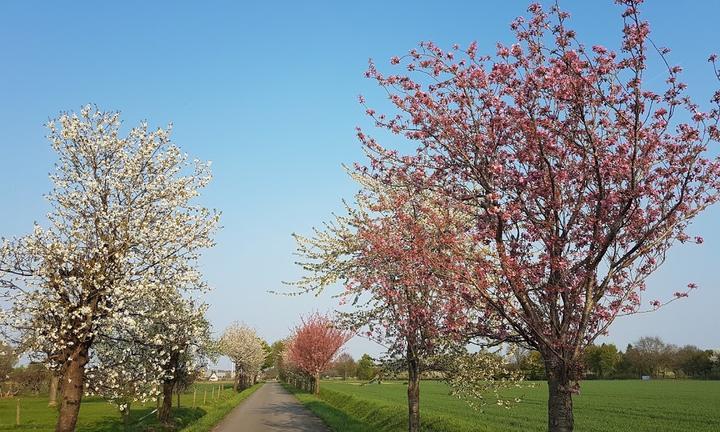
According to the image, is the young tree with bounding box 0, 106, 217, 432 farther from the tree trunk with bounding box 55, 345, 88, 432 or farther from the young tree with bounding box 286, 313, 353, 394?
the young tree with bounding box 286, 313, 353, 394

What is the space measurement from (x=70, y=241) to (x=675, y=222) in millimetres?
13476

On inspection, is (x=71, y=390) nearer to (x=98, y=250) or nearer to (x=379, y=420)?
(x=98, y=250)

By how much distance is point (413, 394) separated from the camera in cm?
1748

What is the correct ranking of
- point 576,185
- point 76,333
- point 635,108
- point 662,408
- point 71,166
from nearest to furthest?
point 635,108
point 576,185
point 76,333
point 71,166
point 662,408

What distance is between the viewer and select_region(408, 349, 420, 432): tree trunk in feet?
56.2

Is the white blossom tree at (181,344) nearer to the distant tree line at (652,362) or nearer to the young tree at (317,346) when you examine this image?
the young tree at (317,346)

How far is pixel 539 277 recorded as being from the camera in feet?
25.2

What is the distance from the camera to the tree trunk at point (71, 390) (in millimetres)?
13828

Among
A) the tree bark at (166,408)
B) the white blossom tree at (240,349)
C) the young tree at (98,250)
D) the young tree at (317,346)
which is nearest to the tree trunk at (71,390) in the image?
the young tree at (98,250)

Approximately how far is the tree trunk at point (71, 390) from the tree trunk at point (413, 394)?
9.46 m

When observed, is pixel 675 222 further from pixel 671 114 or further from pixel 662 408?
pixel 662 408

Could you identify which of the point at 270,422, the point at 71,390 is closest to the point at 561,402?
the point at 71,390

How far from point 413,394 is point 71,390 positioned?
992cm

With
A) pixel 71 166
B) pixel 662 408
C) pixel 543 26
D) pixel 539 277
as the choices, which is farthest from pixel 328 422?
pixel 662 408
